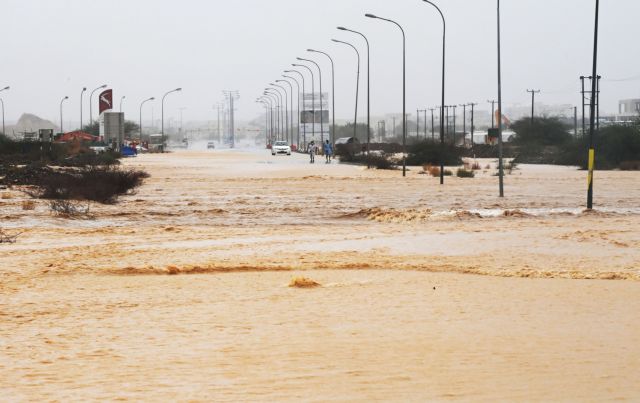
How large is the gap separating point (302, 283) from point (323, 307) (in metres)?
1.95

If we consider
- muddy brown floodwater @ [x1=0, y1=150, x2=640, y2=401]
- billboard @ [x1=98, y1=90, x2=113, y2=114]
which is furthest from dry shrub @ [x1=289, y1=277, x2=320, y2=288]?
billboard @ [x1=98, y1=90, x2=113, y2=114]

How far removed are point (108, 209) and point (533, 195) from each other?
14538mm

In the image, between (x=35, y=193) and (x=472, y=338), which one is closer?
(x=472, y=338)

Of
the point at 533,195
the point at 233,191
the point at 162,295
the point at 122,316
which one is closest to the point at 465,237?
the point at 162,295

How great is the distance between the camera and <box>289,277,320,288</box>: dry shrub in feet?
49.0

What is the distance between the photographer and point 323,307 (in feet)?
42.8

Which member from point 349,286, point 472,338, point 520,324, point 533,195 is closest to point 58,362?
point 472,338

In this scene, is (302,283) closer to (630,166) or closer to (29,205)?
(29,205)

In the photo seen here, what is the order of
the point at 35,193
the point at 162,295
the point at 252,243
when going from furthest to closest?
the point at 35,193, the point at 252,243, the point at 162,295

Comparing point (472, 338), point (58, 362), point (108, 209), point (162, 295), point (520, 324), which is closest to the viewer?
point (58, 362)

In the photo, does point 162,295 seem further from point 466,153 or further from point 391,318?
point 466,153

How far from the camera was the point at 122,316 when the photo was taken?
12.5 m

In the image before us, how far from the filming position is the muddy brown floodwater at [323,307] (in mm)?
8812

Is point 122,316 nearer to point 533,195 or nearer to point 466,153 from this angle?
point 533,195
